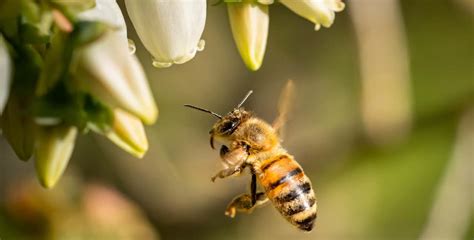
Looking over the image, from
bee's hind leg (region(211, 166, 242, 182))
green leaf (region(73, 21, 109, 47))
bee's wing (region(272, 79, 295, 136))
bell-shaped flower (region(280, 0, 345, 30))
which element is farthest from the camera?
bee's wing (region(272, 79, 295, 136))

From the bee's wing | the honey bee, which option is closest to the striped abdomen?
the honey bee

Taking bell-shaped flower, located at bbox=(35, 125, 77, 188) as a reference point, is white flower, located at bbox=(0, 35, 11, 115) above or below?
above

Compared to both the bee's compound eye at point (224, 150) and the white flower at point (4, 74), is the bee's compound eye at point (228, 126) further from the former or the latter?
the white flower at point (4, 74)

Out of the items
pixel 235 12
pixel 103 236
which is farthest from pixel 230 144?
pixel 103 236

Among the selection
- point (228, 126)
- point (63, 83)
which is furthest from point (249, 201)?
point (63, 83)

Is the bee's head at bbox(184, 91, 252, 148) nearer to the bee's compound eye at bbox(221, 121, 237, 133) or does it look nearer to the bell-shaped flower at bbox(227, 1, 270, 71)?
the bee's compound eye at bbox(221, 121, 237, 133)

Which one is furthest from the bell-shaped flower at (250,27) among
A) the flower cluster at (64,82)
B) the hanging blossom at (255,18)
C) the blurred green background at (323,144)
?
the blurred green background at (323,144)
